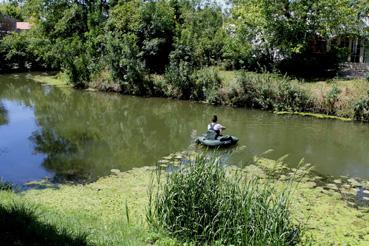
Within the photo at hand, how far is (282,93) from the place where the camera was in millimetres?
20625

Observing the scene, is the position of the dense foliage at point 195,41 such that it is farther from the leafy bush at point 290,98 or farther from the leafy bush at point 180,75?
the leafy bush at point 290,98

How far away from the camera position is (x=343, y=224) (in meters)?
8.25

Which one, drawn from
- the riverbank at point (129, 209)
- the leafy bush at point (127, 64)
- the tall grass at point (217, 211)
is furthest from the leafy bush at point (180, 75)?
the tall grass at point (217, 211)

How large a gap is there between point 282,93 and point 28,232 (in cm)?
1687

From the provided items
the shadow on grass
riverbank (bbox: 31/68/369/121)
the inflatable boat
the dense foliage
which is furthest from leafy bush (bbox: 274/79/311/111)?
the shadow on grass

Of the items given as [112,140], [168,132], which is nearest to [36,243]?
[112,140]

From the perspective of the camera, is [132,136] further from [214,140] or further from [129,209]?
[129,209]

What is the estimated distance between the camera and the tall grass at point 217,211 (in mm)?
6090

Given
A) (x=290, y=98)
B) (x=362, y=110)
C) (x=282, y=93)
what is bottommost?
(x=362, y=110)

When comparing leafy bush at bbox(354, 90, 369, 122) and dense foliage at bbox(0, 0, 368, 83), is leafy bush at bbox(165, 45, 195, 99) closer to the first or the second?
dense foliage at bbox(0, 0, 368, 83)

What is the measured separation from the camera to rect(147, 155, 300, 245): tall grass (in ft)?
20.0

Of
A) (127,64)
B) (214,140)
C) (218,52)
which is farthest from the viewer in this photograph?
(218,52)

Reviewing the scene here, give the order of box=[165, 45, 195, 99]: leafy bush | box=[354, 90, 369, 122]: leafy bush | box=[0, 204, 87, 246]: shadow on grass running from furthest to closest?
box=[165, 45, 195, 99]: leafy bush
box=[354, 90, 369, 122]: leafy bush
box=[0, 204, 87, 246]: shadow on grass

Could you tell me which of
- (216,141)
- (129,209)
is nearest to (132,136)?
(216,141)
